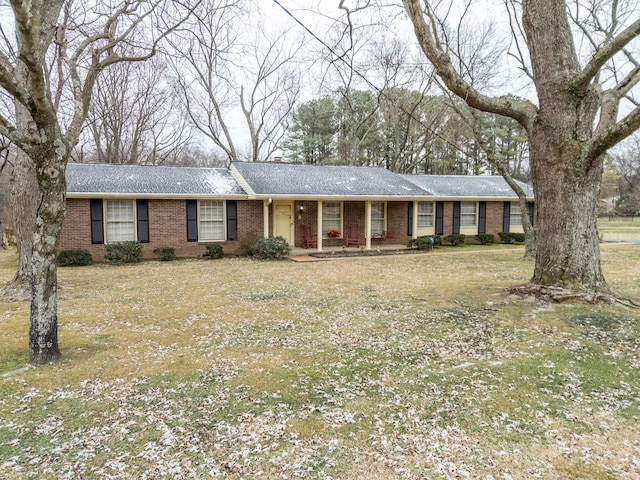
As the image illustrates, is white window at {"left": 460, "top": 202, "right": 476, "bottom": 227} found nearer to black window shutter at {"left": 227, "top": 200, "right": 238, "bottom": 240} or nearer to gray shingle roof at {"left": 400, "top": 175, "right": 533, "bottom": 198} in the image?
gray shingle roof at {"left": 400, "top": 175, "right": 533, "bottom": 198}

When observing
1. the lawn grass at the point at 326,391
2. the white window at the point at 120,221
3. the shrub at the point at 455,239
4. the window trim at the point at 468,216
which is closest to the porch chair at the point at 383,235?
the shrub at the point at 455,239

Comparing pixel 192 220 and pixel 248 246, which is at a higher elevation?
pixel 192 220

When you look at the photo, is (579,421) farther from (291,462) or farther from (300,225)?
(300,225)

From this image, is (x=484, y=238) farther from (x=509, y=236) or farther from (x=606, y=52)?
(x=606, y=52)

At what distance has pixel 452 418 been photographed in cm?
314

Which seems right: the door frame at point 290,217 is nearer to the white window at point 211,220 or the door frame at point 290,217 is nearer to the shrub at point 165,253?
the white window at point 211,220

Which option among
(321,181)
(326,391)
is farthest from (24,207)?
(321,181)

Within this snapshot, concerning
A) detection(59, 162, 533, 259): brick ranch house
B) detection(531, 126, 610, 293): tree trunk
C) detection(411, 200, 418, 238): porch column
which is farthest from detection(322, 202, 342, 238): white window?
detection(531, 126, 610, 293): tree trunk

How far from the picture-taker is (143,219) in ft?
43.5

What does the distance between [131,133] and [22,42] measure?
24.7 m

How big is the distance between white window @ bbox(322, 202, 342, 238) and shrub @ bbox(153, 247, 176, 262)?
6.05m

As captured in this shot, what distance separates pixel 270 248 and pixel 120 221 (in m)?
4.97

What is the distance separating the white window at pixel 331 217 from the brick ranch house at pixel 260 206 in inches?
1.6

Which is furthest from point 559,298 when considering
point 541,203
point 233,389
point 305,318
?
point 233,389
